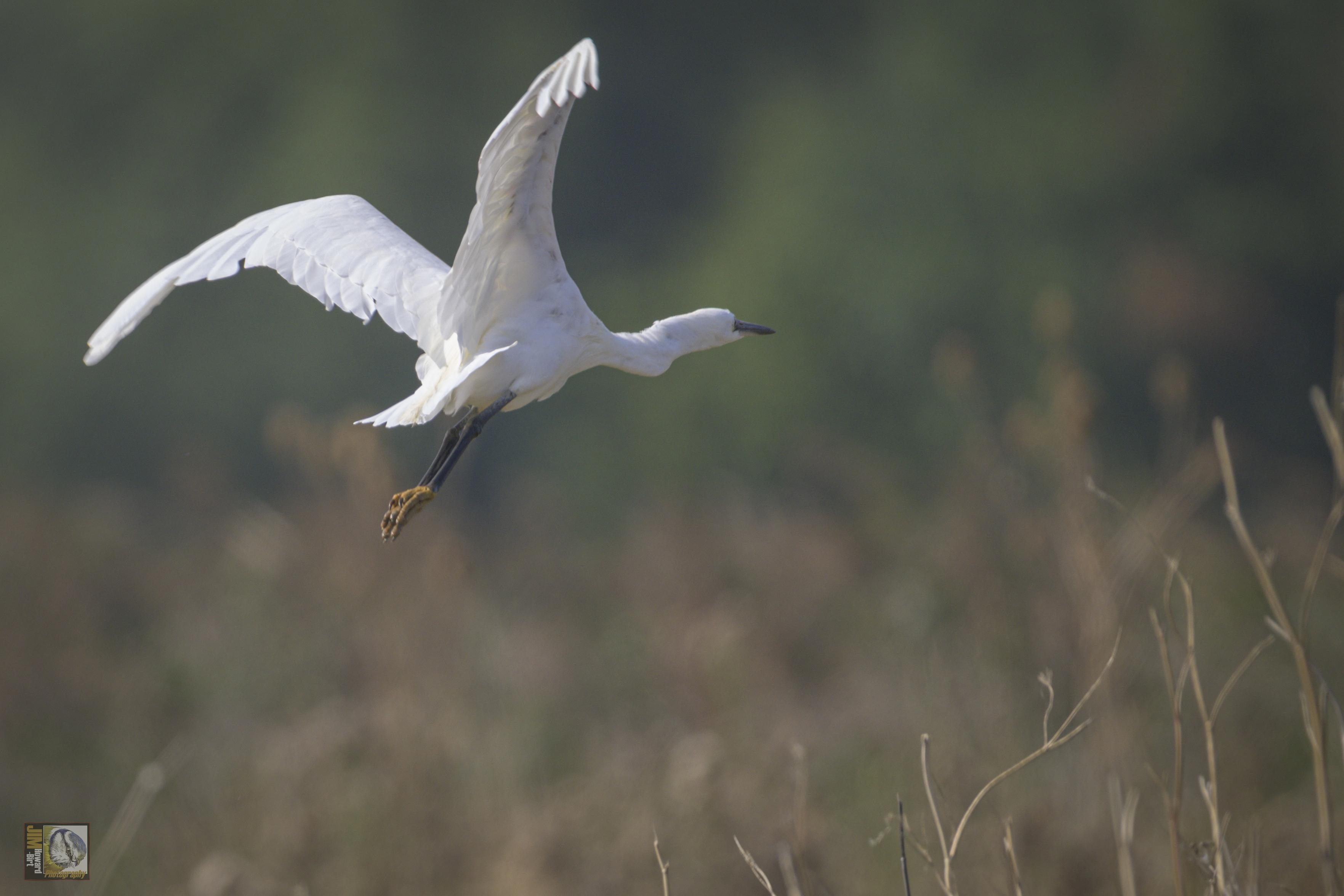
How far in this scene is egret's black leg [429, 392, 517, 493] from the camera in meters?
3.03

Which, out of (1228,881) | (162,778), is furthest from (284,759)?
(1228,881)

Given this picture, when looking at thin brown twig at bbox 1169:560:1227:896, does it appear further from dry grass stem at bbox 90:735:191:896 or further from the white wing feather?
dry grass stem at bbox 90:735:191:896

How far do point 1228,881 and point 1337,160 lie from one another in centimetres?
1484

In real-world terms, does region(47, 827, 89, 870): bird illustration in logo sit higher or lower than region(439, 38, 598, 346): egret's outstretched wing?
lower

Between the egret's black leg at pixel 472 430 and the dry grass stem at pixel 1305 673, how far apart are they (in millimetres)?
1689

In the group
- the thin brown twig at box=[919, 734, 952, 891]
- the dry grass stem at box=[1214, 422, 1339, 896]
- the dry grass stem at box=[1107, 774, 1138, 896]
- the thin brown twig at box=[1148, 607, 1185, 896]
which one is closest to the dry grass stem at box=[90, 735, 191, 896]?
the thin brown twig at box=[919, 734, 952, 891]

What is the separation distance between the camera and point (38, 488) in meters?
11.6

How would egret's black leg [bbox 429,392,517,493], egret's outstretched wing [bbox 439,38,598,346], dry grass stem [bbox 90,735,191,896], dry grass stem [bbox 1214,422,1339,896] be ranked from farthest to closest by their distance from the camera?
egret's black leg [bbox 429,392,517,493] → dry grass stem [bbox 90,735,191,896] → egret's outstretched wing [bbox 439,38,598,346] → dry grass stem [bbox 1214,422,1339,896]

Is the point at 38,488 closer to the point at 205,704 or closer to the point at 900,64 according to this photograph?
the point at 205,704

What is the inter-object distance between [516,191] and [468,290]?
33 centimetres

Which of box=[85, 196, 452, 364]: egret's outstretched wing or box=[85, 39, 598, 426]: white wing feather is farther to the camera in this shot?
box=[85, 196, 452, 364]: egret's outstretched wing

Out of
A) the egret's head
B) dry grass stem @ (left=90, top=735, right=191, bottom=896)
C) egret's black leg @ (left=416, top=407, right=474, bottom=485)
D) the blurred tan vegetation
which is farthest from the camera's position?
the blurred tan vegetation

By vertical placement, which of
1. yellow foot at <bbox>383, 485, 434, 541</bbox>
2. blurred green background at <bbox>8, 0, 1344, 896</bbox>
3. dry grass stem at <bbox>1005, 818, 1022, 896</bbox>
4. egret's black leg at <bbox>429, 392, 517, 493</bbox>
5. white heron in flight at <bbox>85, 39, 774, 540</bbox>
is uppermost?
white heron in flight at <bbox>85, 39, 774, 540</bbox>

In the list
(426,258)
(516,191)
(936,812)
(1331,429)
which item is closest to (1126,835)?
(936,812)
